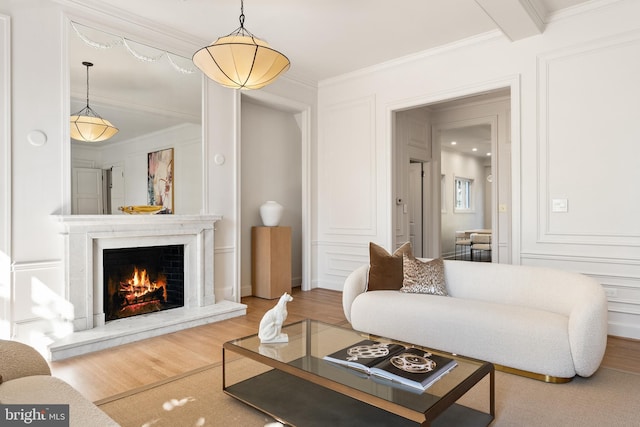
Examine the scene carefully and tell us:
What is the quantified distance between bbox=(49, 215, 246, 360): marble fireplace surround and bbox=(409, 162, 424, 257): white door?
11.8 feet

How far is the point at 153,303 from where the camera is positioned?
13.4 ft

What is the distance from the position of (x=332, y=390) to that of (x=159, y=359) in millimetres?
1484

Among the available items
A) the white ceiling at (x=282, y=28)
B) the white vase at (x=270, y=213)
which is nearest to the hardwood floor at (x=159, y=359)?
the white vase at (x=270, y=213)

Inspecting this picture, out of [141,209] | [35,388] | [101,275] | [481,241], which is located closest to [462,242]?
[481,241]

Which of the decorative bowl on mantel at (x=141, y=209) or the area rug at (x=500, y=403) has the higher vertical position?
the decorative bowl on mantel at (x=141, y=209)

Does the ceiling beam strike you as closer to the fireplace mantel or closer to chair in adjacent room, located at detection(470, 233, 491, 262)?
the fireplace mantel

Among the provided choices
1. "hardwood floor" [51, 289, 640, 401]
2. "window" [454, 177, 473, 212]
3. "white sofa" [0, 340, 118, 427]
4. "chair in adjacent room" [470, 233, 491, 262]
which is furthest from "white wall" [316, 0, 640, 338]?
"window" [454, 177, 473, 212]

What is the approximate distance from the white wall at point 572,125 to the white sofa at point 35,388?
12.6ft

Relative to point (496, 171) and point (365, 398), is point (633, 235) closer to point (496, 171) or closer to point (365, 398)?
point (496, 171)

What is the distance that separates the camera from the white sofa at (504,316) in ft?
7.98

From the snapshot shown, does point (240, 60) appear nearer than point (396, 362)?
No

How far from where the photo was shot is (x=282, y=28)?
409 centimetres

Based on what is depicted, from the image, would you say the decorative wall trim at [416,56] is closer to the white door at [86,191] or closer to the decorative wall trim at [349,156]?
the decorative wall trim at [349,156]

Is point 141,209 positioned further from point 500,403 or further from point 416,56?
point 416,56
